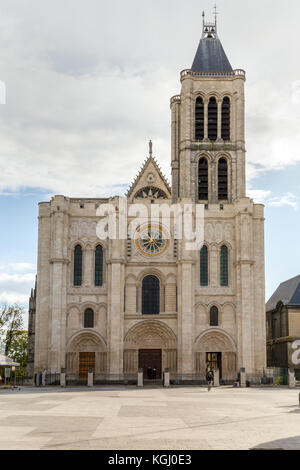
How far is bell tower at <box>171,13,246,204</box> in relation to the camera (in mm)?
55281

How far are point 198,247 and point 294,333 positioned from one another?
13.7 m

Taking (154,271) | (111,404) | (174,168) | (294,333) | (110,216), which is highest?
(174,168)

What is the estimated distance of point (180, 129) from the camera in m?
57.7

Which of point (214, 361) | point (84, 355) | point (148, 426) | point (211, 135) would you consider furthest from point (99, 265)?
point (148, 426)

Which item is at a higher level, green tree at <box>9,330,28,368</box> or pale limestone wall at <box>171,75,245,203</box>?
pale limestone wall at <box>171,75,245,203</box>

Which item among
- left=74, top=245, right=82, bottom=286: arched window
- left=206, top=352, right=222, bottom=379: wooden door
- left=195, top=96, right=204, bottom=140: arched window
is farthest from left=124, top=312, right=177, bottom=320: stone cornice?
left=195, top=96, right=204, bottom=140: arched window

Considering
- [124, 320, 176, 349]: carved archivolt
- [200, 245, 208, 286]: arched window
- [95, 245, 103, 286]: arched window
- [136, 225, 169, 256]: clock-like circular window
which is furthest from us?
[136, 225, 169, 256]: clock-like circular window

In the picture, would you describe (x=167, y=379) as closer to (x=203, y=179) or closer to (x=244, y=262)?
(x=244, y=262)

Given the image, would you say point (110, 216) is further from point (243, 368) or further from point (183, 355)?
point (243, 368)

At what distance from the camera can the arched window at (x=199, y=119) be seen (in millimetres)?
56812

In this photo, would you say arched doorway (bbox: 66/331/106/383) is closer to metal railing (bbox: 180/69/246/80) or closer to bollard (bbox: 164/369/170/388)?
bollard (bbox: 164/369/170/388)

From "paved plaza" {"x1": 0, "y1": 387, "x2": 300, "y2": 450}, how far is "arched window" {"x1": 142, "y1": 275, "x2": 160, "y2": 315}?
79.9 ft

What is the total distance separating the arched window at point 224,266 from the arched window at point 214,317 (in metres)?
2.17
